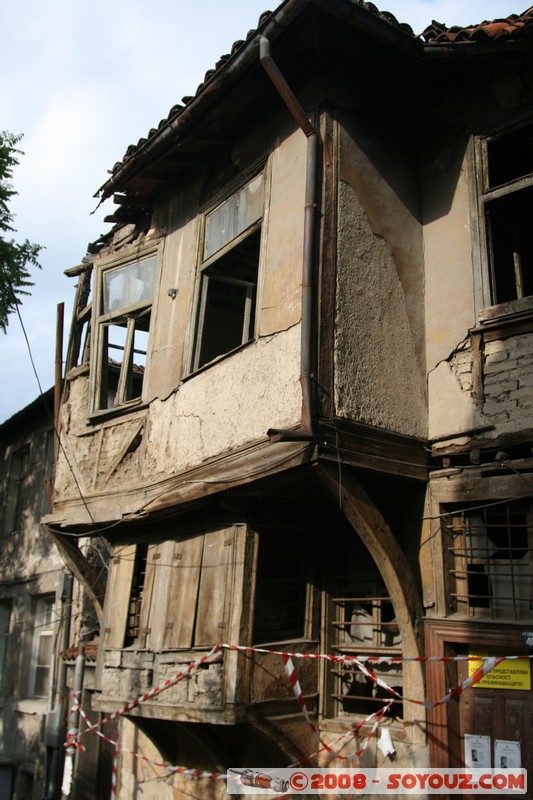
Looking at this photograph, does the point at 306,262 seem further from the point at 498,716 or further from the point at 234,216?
the point at 498,716

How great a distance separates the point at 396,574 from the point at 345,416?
4.32ft

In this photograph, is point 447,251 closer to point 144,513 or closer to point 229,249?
point 229,249

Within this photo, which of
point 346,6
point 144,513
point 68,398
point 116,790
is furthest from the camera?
point 68,398

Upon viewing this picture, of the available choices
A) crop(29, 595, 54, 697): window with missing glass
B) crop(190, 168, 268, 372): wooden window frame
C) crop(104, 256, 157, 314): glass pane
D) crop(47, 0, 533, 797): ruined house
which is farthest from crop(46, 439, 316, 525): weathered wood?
crop(29, 595, 54, 697): window with missing glass

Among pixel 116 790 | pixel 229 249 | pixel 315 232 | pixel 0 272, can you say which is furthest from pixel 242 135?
pixel 116 790

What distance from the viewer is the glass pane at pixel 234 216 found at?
747cm

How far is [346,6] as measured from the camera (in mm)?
6000

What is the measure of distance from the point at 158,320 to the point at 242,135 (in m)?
2.28

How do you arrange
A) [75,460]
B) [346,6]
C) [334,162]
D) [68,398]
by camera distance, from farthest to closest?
[68,398] → [75,460] → [334,162] → [346,6]

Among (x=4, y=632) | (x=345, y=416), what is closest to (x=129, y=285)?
(x=345, y=416)

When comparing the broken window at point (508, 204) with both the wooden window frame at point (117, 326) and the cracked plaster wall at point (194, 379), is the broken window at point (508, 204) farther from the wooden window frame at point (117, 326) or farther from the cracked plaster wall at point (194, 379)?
the wooden window frame at point (117, 326)

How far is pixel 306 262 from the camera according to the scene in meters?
6.05

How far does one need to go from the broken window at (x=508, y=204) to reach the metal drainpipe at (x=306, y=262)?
158 centimetres

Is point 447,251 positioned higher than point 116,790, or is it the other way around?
point 447,251
